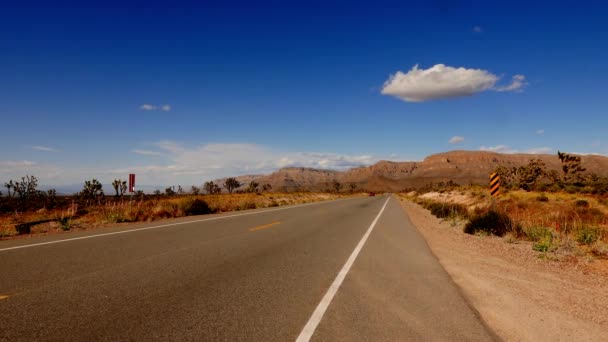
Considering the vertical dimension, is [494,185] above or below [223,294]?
above

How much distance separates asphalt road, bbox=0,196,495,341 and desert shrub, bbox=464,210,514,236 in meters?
6.29

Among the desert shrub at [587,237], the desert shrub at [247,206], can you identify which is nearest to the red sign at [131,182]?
the desert shrub at [247,206]

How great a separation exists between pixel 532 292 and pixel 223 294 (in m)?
4.78

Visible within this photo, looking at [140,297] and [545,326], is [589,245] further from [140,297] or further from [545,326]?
[140,297]

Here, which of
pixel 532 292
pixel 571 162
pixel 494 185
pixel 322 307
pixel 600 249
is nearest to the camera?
pixel 322 307

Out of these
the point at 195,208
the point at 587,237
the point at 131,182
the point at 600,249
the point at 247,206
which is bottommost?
the point at 600,249

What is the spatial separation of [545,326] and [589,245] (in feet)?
24.2

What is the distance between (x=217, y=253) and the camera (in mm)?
7914

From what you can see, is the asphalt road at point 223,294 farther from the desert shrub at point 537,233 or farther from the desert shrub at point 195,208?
the desert shrub at point 195,208

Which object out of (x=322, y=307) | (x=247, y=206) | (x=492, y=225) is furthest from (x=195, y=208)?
(x=322, y=307)

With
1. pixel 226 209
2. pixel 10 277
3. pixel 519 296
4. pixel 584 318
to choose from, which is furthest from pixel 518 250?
pixel 226 209

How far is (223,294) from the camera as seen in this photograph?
16.3 feet

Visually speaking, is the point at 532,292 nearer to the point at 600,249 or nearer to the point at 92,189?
the point at 600,249

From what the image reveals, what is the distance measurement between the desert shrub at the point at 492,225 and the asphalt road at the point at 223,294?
629cm
